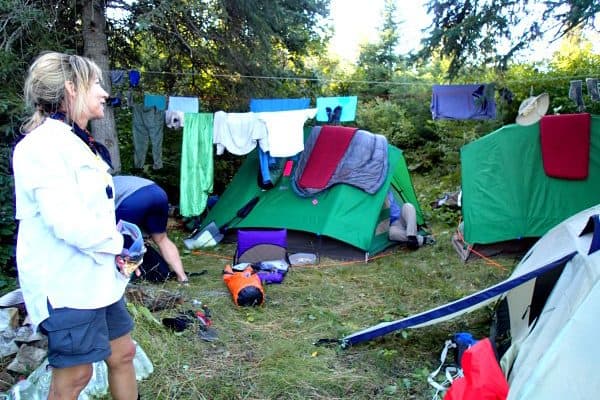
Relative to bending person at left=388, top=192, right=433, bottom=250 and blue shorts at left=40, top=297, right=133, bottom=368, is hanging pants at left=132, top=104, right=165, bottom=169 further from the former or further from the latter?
blue shorts at left=40, top=297, right=133, bottom=368

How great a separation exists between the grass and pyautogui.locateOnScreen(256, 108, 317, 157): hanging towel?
1331 mm

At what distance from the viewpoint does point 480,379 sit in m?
2.10

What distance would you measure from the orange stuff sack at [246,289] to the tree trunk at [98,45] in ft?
6.86

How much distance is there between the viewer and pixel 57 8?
520 centimetres

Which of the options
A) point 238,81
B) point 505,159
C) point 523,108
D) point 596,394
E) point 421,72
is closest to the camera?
point 596,394

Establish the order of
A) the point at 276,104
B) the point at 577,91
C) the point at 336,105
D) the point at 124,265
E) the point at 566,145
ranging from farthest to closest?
the point at 336,105, the point at 276,104, the point at 577,91, the point at 566,145, the point at 124,265

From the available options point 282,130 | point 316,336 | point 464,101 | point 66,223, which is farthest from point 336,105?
point 66,223

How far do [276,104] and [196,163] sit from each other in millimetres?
1203

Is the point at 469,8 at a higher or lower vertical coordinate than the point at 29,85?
higher

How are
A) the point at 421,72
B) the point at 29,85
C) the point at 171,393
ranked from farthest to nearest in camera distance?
the point at 421,72 < the point at 171,393 < the point at 29,85

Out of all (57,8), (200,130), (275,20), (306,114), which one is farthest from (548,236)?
(57,8)

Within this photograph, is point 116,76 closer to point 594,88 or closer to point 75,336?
point 75,336

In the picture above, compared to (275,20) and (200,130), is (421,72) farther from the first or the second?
(200,130)

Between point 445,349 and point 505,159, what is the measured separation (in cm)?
285
